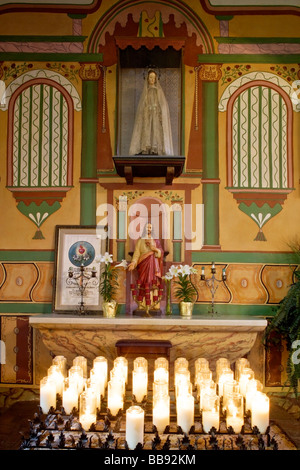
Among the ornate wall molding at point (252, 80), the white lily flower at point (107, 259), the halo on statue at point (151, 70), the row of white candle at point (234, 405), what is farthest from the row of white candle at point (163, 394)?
the halo on statue at point (151, 70)

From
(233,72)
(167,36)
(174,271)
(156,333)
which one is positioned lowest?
(156,333)

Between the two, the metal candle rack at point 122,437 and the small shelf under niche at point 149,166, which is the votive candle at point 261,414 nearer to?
the metal candle rack at point 122,437

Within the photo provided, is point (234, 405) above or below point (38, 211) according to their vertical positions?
below

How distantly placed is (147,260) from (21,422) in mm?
2067

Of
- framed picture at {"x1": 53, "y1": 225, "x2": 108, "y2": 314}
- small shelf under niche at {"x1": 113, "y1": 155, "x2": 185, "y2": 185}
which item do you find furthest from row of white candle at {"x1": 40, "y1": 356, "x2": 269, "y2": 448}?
small shelf under niche at {"x1": 113, "y1": 155, "x2": 185, "y2": 185}

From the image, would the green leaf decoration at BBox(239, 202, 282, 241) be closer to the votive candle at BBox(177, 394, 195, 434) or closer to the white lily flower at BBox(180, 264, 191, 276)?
the white lily flower at BBox(180, 264, 191, 276)

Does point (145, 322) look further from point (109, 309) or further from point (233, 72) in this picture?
point (233, 72)

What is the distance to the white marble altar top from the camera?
14.6 ft

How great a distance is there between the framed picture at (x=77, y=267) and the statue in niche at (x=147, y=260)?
0.47 m

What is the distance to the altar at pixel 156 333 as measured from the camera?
4461 mm

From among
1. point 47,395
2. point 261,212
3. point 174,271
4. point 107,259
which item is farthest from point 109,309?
point 261,212

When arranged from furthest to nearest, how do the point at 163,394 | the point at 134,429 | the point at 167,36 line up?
the point at 167,36
the point at 163,394
the point at 134,429

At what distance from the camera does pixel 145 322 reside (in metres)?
4.46

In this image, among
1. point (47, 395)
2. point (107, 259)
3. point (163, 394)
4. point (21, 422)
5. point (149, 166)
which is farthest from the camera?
point (107, 259)
